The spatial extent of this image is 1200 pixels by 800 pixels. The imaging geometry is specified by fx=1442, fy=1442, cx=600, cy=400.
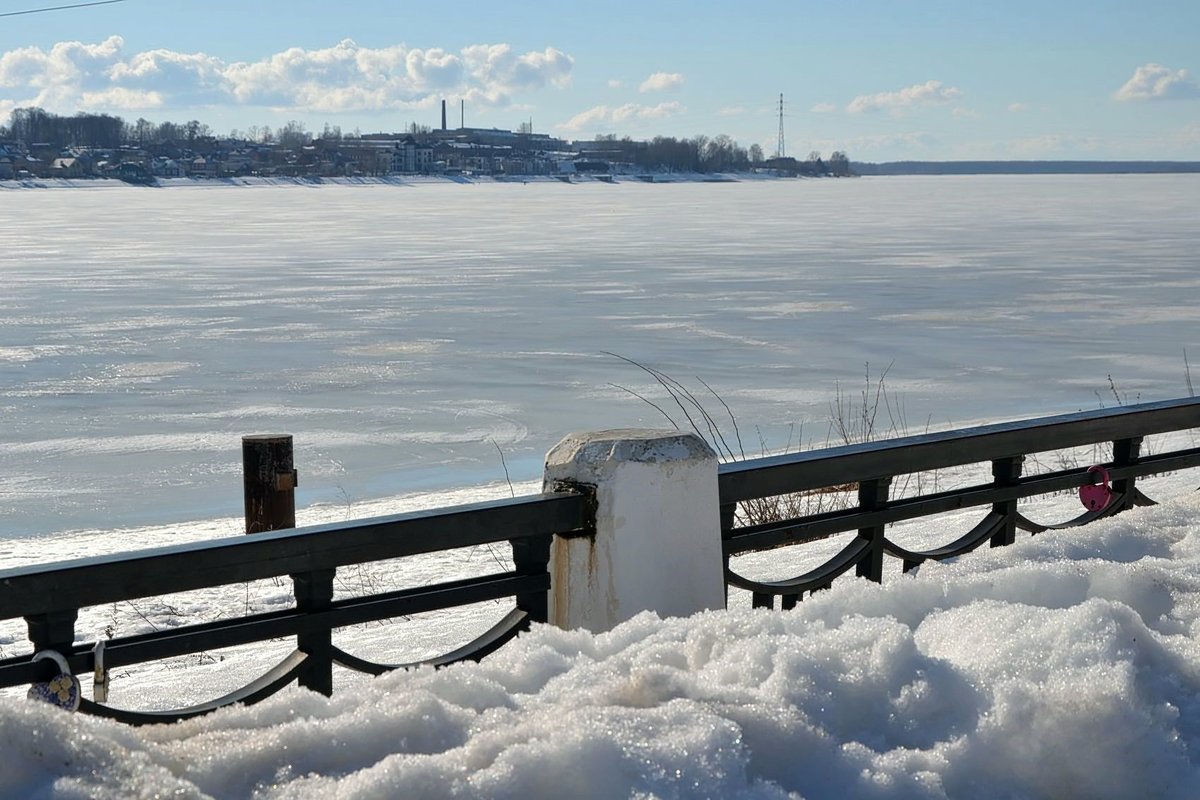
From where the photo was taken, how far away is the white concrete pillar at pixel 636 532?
13.2 feet

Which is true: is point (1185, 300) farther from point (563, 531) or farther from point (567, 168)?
point (567, 168)

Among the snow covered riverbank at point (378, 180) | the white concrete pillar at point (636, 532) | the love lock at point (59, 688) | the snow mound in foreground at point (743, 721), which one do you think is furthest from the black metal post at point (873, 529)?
the snow covered riverbank at point (378, 180)

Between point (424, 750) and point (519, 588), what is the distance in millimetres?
1297

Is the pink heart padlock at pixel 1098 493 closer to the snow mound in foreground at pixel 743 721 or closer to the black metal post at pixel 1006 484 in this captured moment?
the black metal post at pixel 1006 484

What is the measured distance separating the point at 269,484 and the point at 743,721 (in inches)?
201

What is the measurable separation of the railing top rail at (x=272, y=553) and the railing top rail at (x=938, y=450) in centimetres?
67

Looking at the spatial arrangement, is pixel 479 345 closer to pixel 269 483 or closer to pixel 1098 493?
pixel 269 483

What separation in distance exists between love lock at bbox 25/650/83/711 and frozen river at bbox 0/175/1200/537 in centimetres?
625

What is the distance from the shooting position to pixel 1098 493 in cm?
558

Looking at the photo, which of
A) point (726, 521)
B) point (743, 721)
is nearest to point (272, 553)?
point (743, 721)

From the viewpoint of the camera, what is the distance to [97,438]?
39.2 ft

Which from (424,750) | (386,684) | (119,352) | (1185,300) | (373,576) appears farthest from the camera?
(1185,300)

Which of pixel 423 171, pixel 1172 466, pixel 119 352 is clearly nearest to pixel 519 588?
pixel 1172 466

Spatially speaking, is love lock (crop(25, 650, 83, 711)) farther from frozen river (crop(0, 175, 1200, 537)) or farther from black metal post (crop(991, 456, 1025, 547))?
frozen river (crop(0, 175, 1200, 537))
